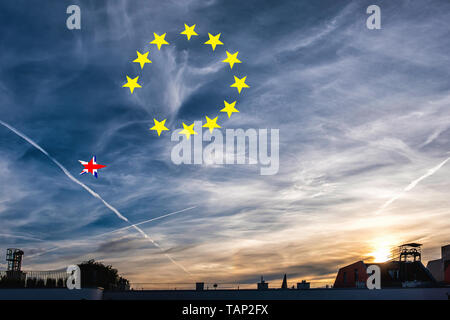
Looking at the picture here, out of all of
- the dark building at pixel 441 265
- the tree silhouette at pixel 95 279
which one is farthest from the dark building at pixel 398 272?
the tree silhouette at pixel 95 279

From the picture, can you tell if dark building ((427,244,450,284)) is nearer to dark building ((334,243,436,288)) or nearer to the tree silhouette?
dark building ((334,243,436,288))

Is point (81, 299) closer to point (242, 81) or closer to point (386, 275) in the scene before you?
point (242, 81)

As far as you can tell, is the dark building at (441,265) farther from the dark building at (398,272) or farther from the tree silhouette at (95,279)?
the tree silhouette at (95,279)

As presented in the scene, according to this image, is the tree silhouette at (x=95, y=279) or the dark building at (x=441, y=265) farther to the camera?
the dark building at (x=441, y=265)

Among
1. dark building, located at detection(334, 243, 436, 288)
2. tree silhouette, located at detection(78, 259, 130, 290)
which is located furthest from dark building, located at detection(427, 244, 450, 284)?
tree silhouette, located at detection(78, 259, 130, 290)

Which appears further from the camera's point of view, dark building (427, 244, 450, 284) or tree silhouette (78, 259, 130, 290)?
dark building (427, 244, 450, 284)

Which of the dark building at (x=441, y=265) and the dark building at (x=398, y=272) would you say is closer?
the dark building at (x=398, y=272)

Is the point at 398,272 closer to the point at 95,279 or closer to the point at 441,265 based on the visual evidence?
the point at 441,265

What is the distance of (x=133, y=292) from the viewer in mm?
56281
